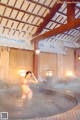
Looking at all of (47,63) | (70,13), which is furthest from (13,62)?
(70,13)

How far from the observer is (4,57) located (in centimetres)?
837

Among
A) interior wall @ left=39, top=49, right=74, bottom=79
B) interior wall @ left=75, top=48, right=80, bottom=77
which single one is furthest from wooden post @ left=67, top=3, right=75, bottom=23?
interior wall @ left=75, top=48, right=80, bottom=77

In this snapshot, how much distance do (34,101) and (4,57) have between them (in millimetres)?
3434

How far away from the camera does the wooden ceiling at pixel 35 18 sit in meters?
6.80

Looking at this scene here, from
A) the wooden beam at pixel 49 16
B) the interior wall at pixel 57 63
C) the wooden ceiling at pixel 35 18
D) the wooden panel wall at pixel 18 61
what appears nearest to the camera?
the wooden ceiling at pixel 35 18

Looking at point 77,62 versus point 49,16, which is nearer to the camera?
point 49,16

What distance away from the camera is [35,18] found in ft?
26.7

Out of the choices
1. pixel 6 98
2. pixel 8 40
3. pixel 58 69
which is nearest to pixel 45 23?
pixel 8 40

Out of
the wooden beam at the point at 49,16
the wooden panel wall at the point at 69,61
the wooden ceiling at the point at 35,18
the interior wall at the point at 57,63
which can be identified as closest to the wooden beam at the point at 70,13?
the wooden ceiling at the point at 35,18

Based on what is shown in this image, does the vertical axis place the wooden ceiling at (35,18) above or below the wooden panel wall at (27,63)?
above

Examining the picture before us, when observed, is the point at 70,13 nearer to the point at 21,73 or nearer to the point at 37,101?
the point at 37,101

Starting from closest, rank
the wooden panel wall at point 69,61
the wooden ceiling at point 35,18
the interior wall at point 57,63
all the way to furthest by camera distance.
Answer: the wooden ceiling at point 35,18 → the interior wall at point 57,63 → the wooden panel wall at point 69,61

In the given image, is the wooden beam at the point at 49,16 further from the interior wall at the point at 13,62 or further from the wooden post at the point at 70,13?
the interior wall at the point at 13,62

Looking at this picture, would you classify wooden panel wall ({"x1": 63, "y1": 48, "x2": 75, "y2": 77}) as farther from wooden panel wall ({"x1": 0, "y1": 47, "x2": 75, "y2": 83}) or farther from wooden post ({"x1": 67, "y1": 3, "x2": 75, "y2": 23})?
wooden post ({"x1": 67, "y1": 3, "x2": 75, "y2": 23})
